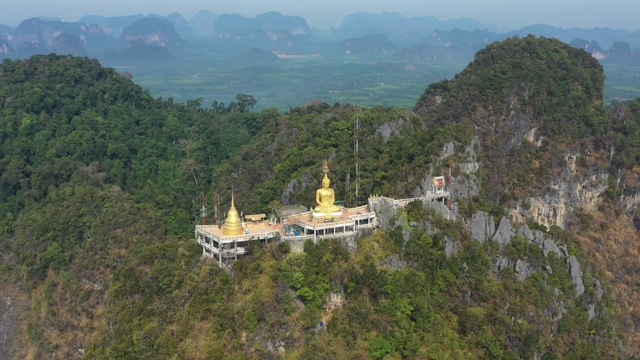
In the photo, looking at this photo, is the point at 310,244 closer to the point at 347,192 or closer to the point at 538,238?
the point at 347,192

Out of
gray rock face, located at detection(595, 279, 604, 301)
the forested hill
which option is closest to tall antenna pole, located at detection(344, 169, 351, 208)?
the forested hill

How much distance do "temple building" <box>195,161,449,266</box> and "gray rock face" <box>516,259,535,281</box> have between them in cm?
708

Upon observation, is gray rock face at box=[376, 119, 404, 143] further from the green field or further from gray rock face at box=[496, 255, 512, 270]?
the green field

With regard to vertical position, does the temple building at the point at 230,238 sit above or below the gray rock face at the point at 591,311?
above

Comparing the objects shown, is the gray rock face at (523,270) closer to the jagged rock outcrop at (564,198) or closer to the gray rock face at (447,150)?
the gray rock face at (447,150)

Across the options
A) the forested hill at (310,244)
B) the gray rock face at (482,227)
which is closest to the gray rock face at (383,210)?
the forested hill at (310,244)

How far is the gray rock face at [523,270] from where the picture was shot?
3155 centimetres

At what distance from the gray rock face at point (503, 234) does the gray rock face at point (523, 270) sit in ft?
3.75

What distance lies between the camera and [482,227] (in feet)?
105

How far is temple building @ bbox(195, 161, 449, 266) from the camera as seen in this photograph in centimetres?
2830

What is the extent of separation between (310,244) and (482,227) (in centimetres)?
890

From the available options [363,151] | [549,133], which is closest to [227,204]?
[363,151]

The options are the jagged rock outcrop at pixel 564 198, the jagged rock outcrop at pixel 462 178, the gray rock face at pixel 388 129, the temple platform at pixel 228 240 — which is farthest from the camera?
the jagged rock outcrop at pixel 564 198

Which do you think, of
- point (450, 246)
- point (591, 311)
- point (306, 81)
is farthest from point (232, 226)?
point (306, 81)
